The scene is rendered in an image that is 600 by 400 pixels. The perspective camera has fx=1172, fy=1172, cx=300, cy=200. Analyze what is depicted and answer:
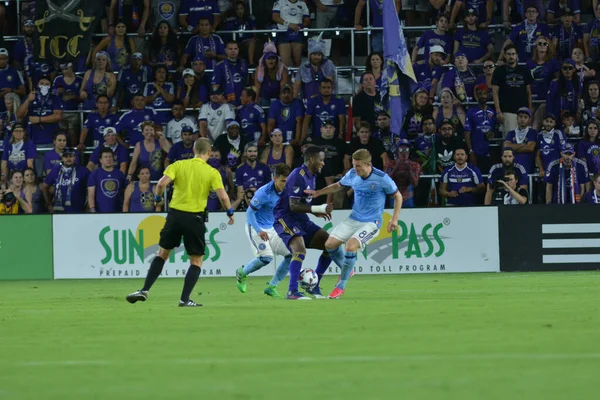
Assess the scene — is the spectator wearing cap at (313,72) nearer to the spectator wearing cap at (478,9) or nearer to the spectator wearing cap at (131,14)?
the spectator wearing cap at (478,9)

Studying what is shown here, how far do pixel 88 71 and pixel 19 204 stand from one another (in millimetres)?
3629

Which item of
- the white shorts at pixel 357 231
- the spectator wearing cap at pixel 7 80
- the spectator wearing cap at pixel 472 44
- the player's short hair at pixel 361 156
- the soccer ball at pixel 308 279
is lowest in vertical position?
the soccer ball at pixel 308 279

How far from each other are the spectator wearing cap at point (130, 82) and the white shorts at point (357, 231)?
11.4 metres

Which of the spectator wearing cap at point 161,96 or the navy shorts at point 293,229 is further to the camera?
the spectator wearing cap at point 161,96

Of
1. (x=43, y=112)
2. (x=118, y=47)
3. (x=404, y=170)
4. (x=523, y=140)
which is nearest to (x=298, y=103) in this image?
(x=404, y=170)

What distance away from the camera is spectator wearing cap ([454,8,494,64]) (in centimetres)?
2536

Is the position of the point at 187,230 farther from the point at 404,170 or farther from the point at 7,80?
the point at 7,80

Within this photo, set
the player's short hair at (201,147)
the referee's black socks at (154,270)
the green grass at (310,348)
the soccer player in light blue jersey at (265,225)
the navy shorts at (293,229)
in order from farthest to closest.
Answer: the soccer player in light blue jersey at (265,225) → the navy shorts at (293,229) → the referee's black socks at (154,270) → the player's short hair at (201,147) → the green grass at (310,348)

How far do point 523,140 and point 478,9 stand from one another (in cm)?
370

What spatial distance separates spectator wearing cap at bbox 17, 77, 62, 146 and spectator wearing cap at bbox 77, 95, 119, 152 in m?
0.75

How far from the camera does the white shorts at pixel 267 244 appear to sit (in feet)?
55.6

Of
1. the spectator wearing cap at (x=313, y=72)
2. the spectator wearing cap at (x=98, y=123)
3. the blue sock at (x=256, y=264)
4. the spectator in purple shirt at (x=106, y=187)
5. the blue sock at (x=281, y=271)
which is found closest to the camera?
the blue sock at (x=281, y=271)

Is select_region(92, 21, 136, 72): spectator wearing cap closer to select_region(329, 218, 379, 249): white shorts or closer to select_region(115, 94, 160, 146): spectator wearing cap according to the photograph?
select_region(115, 94, 160, 146): spectator wearing cap

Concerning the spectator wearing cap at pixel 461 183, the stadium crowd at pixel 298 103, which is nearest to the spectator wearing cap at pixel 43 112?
the stadium crowd at pixel 298 103
